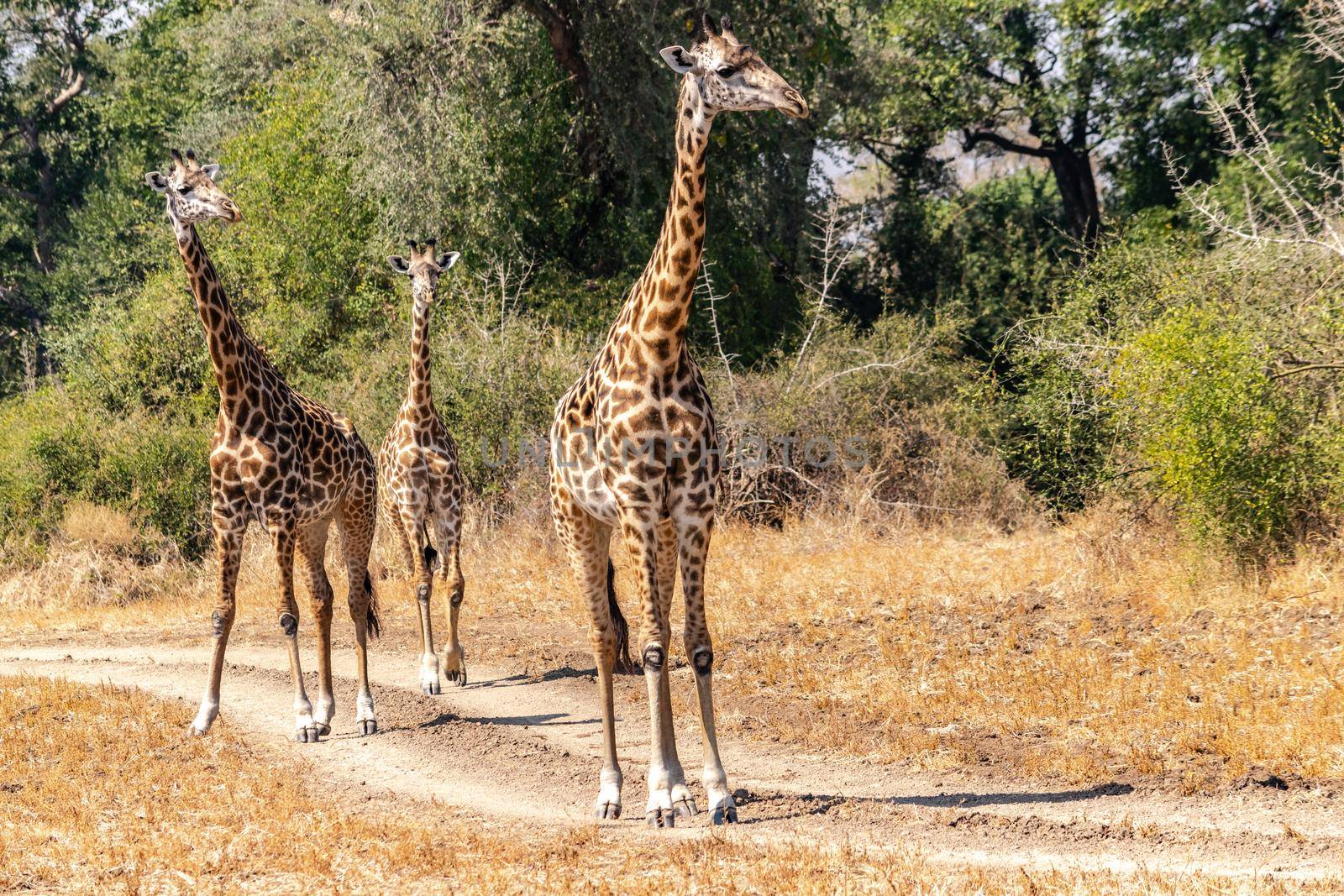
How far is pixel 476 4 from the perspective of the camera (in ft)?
58.9

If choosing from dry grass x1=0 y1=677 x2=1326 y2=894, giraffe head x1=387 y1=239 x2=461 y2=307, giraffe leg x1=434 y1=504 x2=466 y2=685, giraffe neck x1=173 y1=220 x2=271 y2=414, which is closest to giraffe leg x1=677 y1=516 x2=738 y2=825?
dry grass x1=0 y1=677 x2=1326 y2=894

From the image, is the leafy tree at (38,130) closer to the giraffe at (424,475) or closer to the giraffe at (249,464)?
the giraffe at (424,475)

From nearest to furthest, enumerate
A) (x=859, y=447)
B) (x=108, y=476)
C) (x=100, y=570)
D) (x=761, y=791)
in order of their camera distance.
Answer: (x=761, y=791) → (x=859, y=447) → (x=100, y=570) → (x=108, y=476)

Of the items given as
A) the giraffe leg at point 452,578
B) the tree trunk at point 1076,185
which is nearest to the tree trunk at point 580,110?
the tree trunk at point 1076,185

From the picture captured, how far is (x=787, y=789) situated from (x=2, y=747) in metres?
5.41

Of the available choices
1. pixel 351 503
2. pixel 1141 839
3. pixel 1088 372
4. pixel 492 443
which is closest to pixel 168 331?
pixel 492 443

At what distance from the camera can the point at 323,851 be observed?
6.17 metres

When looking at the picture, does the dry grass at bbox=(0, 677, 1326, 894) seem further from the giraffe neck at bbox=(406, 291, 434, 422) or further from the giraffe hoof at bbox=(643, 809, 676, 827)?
the giraffe neck at bbox=(406, 291, 434, 422)

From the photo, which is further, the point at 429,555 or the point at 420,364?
the point at 420,364

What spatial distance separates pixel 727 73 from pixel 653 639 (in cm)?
296

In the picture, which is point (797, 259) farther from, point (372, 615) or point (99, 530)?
point (372, 615)

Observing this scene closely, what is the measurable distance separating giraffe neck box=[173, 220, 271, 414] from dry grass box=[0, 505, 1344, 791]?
145 inches

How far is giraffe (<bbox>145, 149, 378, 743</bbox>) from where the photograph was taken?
8.60 metres

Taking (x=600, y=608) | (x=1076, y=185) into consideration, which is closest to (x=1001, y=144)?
(x=1076, y=185)
